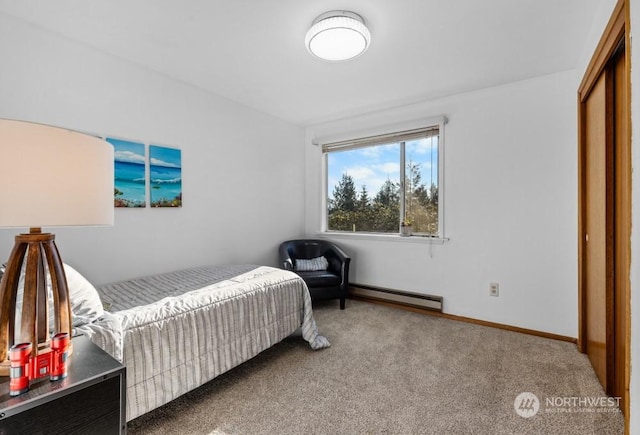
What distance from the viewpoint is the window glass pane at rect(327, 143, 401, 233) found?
386 cm

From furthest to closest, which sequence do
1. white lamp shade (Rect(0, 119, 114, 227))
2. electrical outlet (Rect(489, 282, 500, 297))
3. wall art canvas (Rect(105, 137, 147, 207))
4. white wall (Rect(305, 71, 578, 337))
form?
electrical outlet (Rect(489, 282, 500, 297))
white wall (Rect(305, 71, 578, 337))
wall art canvas (Rect(105, 137, 147, 207))
white lamp shade (Rect(0, 119, 114, 227))

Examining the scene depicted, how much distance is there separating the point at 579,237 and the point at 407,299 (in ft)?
5.68

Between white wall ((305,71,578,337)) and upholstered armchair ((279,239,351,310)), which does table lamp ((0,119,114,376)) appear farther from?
white wall ((305,71,578,337))

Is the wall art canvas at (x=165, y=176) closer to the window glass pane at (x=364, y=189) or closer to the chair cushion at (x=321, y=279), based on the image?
the chair cushion at (x=321, y=279)

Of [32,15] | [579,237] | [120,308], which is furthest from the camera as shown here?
[579,237]

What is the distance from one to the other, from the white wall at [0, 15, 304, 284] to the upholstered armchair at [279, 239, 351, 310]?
333mm

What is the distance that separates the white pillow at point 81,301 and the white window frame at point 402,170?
2.94 metres

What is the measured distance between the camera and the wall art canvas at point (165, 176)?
2732mm

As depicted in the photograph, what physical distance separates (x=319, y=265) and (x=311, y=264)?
4.1 inches

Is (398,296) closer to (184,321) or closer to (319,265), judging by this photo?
(319,265)

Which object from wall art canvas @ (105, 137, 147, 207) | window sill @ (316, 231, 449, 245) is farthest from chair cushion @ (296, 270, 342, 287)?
wall art canvas @ (105, 137, 147, 207)

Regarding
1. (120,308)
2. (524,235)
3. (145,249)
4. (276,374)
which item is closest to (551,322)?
(524,235)

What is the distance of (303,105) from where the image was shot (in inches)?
141

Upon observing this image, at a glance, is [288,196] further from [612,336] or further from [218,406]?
[612,336]
